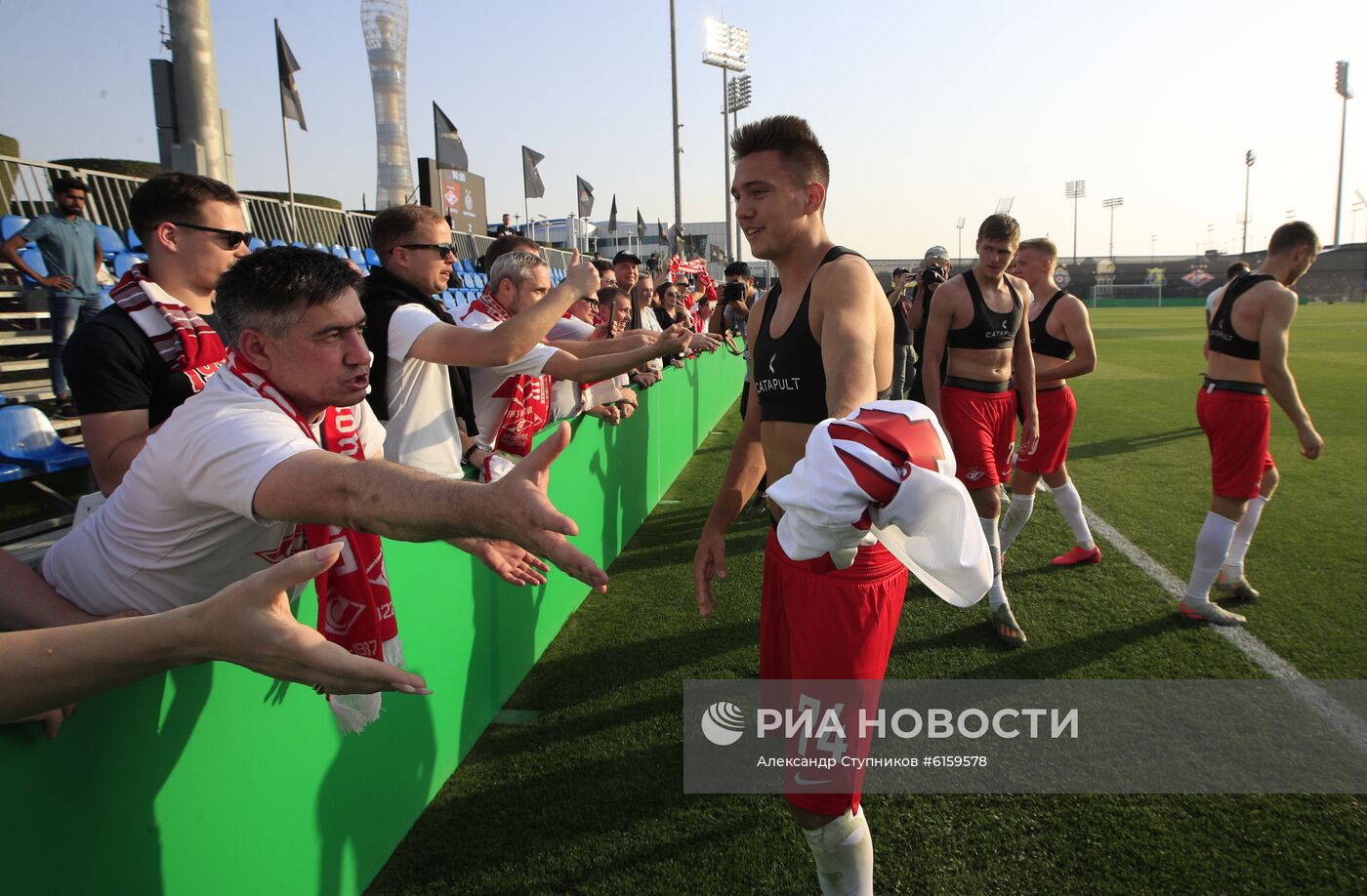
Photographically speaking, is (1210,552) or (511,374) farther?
(1210,552)

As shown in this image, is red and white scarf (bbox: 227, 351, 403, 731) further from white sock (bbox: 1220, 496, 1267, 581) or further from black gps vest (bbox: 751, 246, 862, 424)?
white sock (bbox: 1220, 496, 1267, 581)

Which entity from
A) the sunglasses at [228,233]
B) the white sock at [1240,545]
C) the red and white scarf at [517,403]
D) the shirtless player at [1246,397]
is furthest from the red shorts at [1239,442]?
the sunglasses at [228,233]

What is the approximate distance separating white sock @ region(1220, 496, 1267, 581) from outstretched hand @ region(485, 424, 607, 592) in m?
5.04

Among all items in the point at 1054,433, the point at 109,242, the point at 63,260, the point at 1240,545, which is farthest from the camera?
the point at 109,242

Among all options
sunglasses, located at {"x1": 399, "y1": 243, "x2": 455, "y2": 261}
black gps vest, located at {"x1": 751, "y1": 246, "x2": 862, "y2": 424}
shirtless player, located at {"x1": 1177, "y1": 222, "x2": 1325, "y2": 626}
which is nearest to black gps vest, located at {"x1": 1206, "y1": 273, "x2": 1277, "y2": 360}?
shirtless player, located at {"x1": 1177, "y1": 222, "x2": 1325, "y2": 626}

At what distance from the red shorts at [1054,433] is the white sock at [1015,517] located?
0.22 m

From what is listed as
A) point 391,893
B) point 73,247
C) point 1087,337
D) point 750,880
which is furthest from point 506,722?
point 73,247

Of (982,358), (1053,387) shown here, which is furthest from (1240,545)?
(982,358)

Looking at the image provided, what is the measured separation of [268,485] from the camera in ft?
4.25

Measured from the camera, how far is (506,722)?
3529 millimetres

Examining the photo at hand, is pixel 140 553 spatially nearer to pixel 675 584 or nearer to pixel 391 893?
pixel 391 893

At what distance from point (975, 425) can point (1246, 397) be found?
1559mm

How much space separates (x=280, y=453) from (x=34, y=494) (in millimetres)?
6957

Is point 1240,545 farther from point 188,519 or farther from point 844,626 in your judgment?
point 188,519
